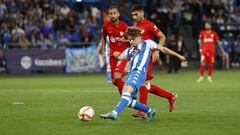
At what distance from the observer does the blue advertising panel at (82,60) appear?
115ft

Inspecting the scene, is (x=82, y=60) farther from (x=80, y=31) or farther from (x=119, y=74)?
(x=119, y=74)

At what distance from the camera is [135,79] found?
12.5m

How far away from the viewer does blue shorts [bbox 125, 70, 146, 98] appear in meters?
12.5

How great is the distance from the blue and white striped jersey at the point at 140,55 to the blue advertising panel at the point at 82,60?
22289 mm

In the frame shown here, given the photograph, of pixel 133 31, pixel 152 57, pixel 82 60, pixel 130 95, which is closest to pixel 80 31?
pixel 82 60

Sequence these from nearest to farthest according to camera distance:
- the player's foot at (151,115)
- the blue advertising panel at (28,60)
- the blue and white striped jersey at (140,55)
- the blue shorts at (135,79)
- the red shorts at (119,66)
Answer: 1. the blue shorts at (135,79)
2. the blue and white striped jersey at (140,55)
3. the player's foot at (151,115)
4. the red shorts at (119,66)
5. the blue advertising panel at (28,60)

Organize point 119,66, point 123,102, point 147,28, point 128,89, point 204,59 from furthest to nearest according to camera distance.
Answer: point 204,59 → point 119,66 → point 147,28 → point 128,89 → point 123,102

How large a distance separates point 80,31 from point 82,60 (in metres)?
2.10

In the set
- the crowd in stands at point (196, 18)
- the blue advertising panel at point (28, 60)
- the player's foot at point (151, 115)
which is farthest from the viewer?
the crowd in stands at point (196, 18)

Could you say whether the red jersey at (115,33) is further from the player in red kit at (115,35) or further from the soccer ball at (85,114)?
the soccer ball at (85,114)

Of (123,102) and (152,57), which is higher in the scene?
(152,57)

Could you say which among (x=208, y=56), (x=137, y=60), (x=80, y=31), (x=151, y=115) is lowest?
(x=80, y=31)

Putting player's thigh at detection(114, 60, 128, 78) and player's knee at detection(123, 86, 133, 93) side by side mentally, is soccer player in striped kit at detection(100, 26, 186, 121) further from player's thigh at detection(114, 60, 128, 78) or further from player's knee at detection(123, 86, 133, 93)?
player's thigh at detection(114, 60, 128, 78)

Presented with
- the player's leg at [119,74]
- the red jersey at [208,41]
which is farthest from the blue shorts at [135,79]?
the red jersey at [208,41]
